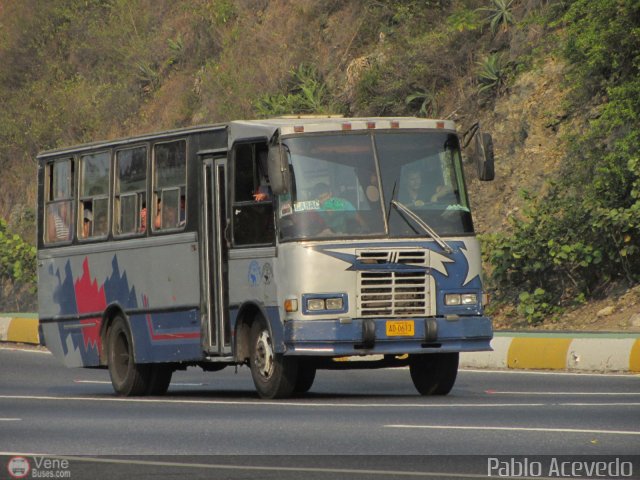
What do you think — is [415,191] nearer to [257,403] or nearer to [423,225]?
[423,225]

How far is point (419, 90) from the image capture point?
124 ft

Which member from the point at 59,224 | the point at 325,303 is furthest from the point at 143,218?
the point at 325,303

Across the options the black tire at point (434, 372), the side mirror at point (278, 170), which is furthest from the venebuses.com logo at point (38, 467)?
the black tire at point (434, 372)

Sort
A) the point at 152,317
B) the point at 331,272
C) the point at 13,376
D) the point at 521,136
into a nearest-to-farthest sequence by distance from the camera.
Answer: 1. the point at 331,272
2. the point at 152,317
3. the point at 13,376
4. the point at 521,136

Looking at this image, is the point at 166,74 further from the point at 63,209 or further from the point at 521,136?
the point at 63,209

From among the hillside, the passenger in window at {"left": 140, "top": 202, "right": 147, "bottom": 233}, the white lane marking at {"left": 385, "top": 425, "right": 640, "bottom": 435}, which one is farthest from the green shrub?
the white lane marking at {"left": 385, "top": 425, "right": 640, "bottom": 435}

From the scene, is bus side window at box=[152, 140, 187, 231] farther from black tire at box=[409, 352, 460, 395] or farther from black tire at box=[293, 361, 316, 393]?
Answer: black tire at box=[409, 352, 460, 395]

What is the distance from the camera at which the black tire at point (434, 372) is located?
60.0ft

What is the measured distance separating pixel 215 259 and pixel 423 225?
237 cm

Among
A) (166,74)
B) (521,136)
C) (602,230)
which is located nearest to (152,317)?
(602,230)

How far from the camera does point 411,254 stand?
57.8 ft

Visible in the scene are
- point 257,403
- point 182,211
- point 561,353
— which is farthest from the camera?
point 561,353

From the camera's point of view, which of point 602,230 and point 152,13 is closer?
point 602,230

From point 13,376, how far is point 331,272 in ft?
25.5
